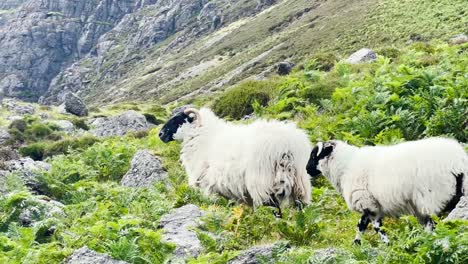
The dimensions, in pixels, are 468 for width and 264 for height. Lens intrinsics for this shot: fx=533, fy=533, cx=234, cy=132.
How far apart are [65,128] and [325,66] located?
23.7 m

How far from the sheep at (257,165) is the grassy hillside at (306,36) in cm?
5577

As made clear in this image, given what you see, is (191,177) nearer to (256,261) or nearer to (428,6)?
(256,261)

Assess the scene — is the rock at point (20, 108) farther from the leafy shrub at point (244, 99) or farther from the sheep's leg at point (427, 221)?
the sheep's leg at point (427, 221)

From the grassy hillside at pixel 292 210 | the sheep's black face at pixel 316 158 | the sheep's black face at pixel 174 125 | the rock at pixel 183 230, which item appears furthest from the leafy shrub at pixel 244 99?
the sheep's black face at pixel 316 158

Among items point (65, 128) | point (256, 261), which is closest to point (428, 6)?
point (65, 128)

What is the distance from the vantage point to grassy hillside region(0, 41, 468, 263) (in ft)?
18.9

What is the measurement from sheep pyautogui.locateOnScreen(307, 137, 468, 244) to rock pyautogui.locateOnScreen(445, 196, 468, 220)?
0.92 ft

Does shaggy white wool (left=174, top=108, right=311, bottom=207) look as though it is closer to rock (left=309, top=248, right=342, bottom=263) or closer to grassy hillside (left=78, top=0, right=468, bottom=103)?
rock (left=309, top=248, right=342, bottom=263)

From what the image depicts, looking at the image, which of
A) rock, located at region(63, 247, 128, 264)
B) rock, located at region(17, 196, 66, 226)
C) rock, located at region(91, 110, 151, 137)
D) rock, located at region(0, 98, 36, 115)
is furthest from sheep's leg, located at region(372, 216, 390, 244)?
rock, located at region(0, 98, 36, 115)

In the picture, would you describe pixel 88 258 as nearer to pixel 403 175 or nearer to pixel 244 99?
pixel 403 175

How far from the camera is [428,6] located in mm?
88062

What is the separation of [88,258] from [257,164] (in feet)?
10.2

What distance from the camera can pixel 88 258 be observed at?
21.0 ft

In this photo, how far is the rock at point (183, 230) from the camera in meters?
7.22
